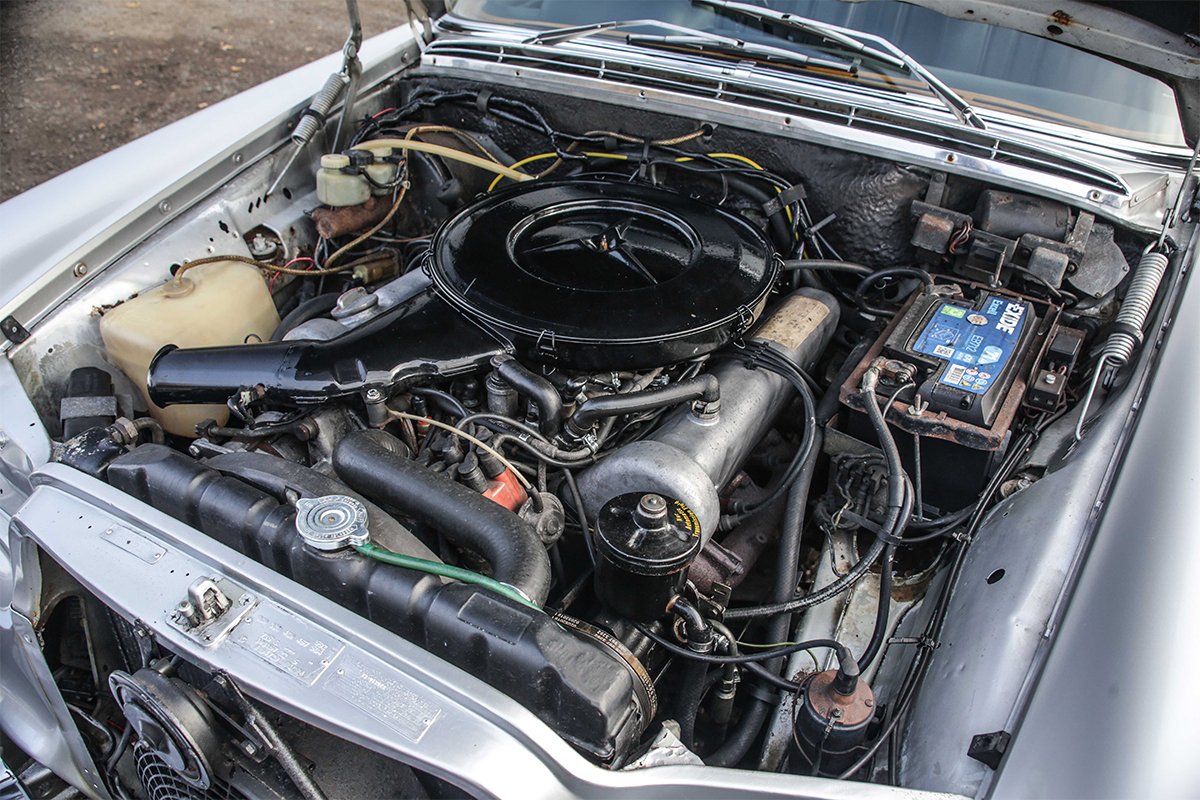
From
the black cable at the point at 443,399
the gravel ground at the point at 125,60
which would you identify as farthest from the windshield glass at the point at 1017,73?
the gravel ground at the point at 125,60

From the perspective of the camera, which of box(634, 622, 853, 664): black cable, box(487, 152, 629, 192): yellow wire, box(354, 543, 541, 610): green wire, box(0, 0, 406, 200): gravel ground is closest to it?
box(354, 543, 541, 610): green wire

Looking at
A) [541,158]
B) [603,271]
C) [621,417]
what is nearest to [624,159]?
[541,158]

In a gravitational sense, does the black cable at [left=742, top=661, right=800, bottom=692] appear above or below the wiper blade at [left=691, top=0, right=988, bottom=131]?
below

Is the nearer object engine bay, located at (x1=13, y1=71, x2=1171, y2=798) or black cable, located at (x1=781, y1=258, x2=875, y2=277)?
engine bay, located at (x1=13, y1=71, x2=1171, y2=798)

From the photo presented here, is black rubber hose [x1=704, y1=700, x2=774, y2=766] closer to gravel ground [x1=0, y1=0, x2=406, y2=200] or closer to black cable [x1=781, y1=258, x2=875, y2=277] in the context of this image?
black cable [x1=781, y1=258, x2=875, y2=277]

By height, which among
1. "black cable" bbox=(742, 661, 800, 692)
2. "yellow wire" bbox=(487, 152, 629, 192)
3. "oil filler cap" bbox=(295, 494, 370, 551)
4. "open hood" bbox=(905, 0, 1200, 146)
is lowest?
"black cable" bbox=(742, 661, 800, 692)

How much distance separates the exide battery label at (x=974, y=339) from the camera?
5.06ft

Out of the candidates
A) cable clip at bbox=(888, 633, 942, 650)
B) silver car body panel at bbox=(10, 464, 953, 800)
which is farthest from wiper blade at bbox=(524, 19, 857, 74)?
silver car body panel at bbox=(10, 464, 953, 800)

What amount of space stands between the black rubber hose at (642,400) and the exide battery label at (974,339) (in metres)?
0.42

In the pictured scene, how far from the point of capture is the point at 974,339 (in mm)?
1631

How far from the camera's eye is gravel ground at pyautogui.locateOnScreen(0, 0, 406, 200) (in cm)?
532

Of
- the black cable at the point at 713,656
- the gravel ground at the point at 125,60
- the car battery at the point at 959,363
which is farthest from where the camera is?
the gravel ground at the point at 125,60

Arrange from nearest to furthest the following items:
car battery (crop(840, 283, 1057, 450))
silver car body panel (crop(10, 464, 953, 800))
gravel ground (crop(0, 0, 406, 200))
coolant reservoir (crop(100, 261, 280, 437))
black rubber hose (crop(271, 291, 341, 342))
→ silver car body panel (crop(10, 464, 953, 800)) < car battery (crop(840, 283, 1057, 450)) < coolant reservoir (crop(100, 261, 280, 437)) < black rubber hose (crop(271, 291, 341, 342)) < gravel ground (crop(0, 0, 406, 200))

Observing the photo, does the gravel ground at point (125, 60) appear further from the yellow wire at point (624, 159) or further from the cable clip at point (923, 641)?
the cable clip at point (923, 641)
